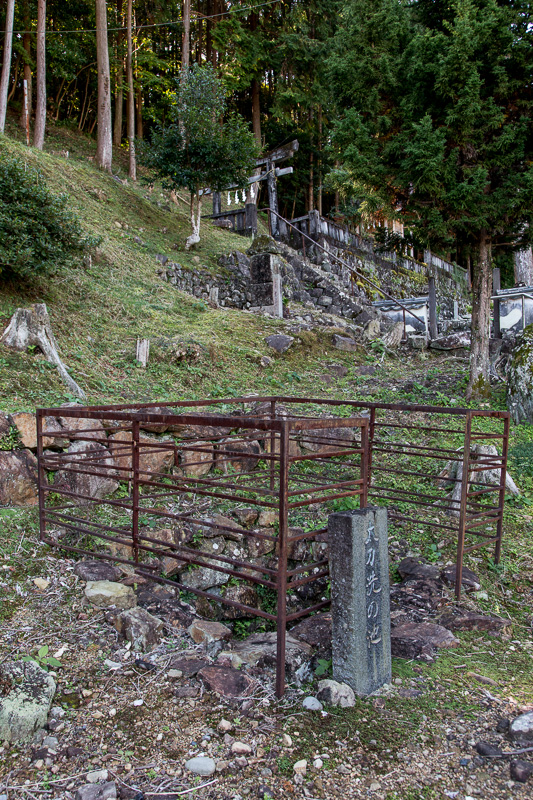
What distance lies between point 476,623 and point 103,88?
16.9m

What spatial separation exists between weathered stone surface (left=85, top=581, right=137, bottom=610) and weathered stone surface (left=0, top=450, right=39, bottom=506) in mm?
1579

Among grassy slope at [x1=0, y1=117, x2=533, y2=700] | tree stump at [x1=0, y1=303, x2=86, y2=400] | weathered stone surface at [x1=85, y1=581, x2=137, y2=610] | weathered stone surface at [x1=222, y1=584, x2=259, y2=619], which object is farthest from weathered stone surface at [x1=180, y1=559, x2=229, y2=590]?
tree stump at [x1=0, y1=303, x2=86, y2=400]

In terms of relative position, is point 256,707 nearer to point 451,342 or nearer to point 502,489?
point 502,489

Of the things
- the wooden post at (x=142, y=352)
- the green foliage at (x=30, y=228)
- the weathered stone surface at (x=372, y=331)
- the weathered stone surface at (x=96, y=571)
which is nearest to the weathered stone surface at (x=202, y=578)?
the weathered stone surface at (x=96, y=571)

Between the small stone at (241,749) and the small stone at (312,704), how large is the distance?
377mm

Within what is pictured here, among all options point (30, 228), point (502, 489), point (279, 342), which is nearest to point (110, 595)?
point (502, 489)

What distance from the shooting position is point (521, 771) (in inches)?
82.2

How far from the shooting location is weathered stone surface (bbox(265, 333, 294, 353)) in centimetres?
1019

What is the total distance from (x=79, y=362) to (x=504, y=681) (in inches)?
241

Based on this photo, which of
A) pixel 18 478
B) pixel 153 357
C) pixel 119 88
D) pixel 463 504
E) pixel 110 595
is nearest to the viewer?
pixel 110 595

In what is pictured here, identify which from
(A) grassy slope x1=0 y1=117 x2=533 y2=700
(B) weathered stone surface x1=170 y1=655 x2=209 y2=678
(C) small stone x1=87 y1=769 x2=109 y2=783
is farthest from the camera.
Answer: (A) grassy slope x1=0 y1=117 x2=533 y2=700

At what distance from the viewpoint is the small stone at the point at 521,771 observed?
2.08 metres

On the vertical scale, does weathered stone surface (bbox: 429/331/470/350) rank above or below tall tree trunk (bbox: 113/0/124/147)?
below

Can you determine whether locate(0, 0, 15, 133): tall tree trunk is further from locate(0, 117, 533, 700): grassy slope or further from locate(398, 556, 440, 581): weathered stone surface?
locate(398, 556, 440, 581): weathered stone surface
